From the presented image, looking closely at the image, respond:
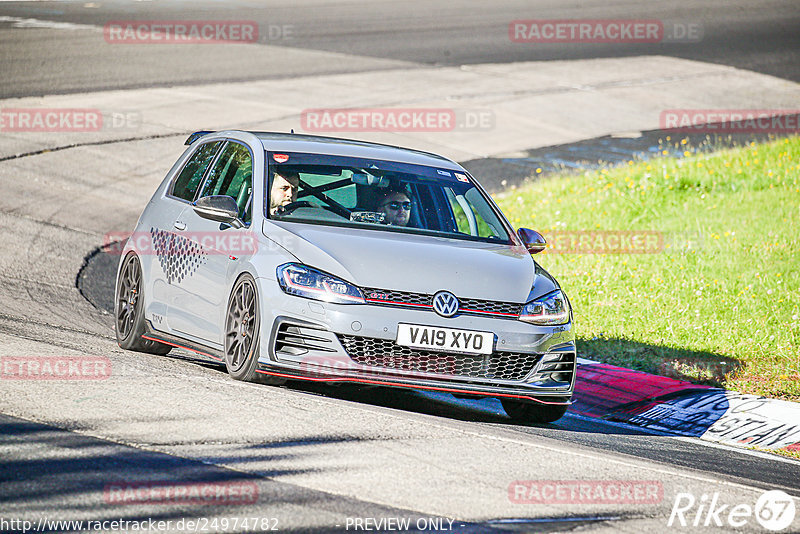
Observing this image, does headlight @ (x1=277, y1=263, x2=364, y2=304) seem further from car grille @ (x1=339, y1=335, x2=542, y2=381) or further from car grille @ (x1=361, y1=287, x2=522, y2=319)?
car grille @ (x1=339, y1=335, x2=542, y2=381)

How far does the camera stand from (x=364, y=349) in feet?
23.8

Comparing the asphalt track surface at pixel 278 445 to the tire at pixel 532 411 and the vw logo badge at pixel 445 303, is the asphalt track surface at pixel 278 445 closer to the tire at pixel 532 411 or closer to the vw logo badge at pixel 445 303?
the tire at pixel 532 411

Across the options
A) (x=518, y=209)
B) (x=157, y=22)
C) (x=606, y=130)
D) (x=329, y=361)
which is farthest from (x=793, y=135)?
(x=329, y=361)

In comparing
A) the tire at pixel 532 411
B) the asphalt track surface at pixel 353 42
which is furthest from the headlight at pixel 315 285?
the asphalt track surface at pixel 353 42

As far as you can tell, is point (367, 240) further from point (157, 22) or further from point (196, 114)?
point (157, 22)

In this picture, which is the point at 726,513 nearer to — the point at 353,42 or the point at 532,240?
the point at 532,240

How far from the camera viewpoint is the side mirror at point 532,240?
28.4ft

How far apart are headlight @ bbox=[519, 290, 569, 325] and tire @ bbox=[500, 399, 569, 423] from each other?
0.68 m

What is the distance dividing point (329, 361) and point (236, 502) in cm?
227

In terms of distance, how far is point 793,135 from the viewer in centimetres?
2220

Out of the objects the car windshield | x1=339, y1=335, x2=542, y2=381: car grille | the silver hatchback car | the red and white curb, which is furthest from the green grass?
x1=339, y1=335, x2=542, y2=381: car grille

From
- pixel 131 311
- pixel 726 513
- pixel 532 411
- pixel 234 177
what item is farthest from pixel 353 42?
pixel 726 513

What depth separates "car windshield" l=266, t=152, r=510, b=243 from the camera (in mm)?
8242

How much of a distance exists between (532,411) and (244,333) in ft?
6.85
